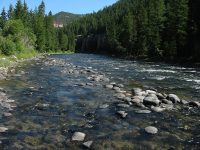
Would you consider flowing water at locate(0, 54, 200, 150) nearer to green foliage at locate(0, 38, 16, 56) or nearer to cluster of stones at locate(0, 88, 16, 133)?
cluster of stones at locate(0, 88, 16, 133)

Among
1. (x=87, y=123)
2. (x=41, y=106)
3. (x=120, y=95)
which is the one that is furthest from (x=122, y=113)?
(x=120, y=95)

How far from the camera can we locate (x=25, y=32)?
80.9m

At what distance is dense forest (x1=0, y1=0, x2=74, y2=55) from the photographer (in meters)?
62.2

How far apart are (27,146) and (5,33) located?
2288 inches

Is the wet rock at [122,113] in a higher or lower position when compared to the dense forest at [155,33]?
lower

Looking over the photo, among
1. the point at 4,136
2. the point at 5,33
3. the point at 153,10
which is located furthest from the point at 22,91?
the point at 153,10

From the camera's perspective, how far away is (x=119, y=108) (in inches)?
766

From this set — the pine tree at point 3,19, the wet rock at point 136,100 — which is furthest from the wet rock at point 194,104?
the pine tree at point 3,19

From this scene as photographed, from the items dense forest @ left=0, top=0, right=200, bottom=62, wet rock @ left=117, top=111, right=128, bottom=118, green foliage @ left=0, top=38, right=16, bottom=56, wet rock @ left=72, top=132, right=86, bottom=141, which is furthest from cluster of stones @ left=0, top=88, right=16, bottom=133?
dense forest @ left=0, top=0, right=200, bottom=62

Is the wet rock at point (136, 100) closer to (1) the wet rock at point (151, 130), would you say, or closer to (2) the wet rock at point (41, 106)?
(2) the wet rock at point (41, 106)

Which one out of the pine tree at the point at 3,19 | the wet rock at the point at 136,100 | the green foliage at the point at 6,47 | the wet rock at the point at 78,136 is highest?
the pine tree at the point at 3,19

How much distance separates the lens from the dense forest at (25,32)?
62238mm

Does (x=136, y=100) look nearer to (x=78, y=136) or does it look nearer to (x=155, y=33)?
(x=78, y=136)

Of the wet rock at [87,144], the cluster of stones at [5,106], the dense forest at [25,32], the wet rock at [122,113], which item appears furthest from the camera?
the dense forest at [25,32]
